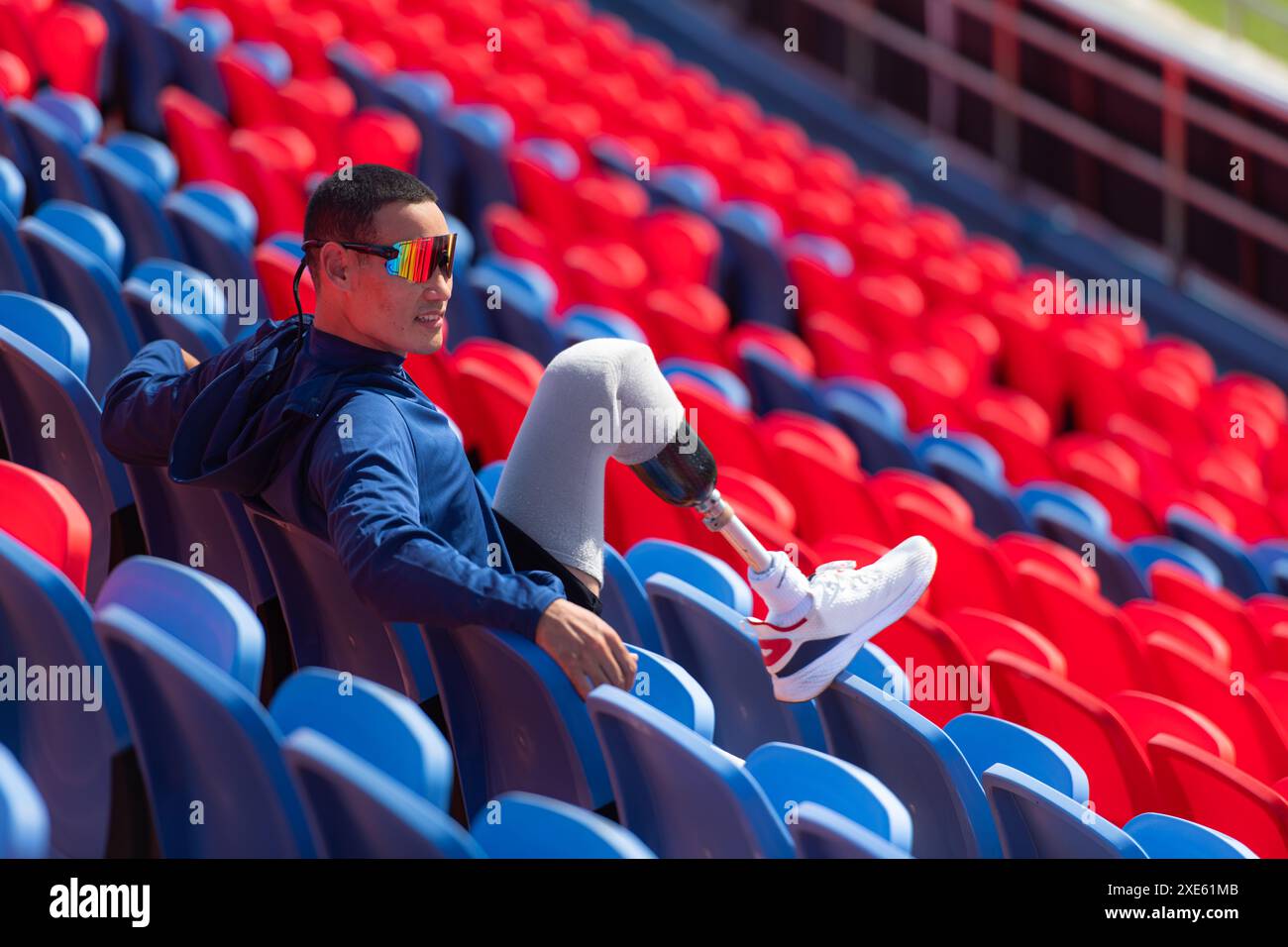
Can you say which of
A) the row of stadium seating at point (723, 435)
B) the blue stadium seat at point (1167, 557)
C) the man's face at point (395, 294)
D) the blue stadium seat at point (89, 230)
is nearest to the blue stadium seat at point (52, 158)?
the row of stadium seating at point (723, 435)

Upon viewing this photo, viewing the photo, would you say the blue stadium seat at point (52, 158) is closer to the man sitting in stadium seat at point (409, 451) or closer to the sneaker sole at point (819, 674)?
the man sitting in stadium seat at point (409, 451)

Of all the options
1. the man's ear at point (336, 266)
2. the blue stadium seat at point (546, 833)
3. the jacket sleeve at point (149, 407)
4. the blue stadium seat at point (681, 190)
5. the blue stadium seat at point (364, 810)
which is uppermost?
the blue stadium seat at point (681, 190)

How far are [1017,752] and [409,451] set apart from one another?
1.08 ft

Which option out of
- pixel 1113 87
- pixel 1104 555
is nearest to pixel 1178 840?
pixel 1104 555

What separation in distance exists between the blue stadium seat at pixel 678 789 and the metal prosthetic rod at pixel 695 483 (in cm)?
20

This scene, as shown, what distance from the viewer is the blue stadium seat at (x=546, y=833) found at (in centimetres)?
50

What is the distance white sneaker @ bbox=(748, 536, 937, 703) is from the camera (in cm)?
74

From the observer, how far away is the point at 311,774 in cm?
48

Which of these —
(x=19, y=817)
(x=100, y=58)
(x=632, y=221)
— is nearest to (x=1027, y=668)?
(x=19, y=817)

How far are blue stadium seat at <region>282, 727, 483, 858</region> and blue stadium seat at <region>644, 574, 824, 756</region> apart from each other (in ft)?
0.97

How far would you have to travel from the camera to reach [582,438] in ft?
2.48

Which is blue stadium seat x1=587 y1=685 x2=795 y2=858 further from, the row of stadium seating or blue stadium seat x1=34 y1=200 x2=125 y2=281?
blue stadium seat x1=34 y1=200 x2=125 y2=281
